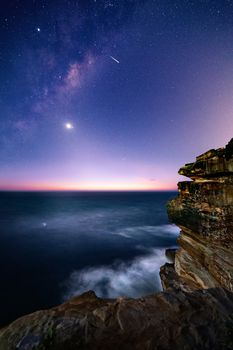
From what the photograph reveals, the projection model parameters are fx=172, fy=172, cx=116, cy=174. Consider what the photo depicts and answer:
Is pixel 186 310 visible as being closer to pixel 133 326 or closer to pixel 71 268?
pixel 133 326

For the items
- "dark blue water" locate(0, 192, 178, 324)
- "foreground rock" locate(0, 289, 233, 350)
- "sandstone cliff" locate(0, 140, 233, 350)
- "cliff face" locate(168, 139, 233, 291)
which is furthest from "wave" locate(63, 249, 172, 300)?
"foreground rock" locate(0, 289, 233, 350)

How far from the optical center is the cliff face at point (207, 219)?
7.85 metres

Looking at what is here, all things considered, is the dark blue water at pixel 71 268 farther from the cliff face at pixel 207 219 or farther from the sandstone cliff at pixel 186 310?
the sandstone cliff at pixel 186 310

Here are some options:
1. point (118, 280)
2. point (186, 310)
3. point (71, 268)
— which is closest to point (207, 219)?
point (186, 310)

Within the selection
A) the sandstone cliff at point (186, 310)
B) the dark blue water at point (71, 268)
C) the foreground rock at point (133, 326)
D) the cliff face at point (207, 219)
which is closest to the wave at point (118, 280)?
the dark blue water at point (71, 268)

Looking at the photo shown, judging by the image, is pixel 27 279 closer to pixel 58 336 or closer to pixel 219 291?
pixel 58 336

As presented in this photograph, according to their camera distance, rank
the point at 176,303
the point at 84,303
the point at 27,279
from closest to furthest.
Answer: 1. the point at 176,303
2. the point at 84,303
3. the point at 27,279

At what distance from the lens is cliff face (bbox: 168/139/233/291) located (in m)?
7.85

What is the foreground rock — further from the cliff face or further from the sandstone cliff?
the cliff face

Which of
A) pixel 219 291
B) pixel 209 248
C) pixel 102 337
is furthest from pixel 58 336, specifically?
pixel 209 248

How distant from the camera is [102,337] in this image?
495 centimetres

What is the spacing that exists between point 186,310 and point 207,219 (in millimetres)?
4246

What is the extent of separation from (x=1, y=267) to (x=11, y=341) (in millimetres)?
17043

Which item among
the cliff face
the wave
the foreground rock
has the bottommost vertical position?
the wave
